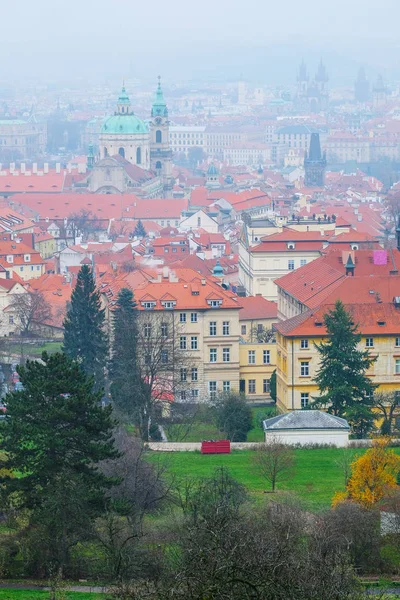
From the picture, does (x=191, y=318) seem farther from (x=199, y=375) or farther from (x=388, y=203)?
(x=388, y=203)

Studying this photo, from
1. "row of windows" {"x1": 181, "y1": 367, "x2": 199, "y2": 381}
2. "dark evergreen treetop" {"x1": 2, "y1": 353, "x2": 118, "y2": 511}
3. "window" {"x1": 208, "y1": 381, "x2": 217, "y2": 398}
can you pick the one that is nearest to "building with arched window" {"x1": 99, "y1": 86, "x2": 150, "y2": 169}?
"window" {"x1": 208, "y1": 381, "x2": 217, "y2": 398}

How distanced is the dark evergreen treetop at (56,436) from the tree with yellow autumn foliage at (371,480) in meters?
4.75

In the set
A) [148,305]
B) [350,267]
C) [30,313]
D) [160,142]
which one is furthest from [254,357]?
[160,142]

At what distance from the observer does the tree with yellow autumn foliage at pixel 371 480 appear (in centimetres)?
3538

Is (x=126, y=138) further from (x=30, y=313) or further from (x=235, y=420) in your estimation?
(x=235, y=420)

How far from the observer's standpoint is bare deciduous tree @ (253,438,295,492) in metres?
40.0

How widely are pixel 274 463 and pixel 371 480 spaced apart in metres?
4.52

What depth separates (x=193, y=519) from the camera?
31297 mm

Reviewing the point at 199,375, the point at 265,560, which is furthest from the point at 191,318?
the point at 265,560

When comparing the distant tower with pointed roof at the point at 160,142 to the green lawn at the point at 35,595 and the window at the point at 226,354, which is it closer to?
the window at the point at 226,354

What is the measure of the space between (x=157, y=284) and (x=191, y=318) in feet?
5.71

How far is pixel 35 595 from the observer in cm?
3127

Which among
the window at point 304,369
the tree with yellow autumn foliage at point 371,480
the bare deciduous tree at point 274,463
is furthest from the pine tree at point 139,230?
the tree with yellow autumn foliage at point 371,480

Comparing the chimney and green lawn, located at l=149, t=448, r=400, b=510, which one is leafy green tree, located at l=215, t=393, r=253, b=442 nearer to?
green lawn, located at l=149, t=448, r=400, b=510
